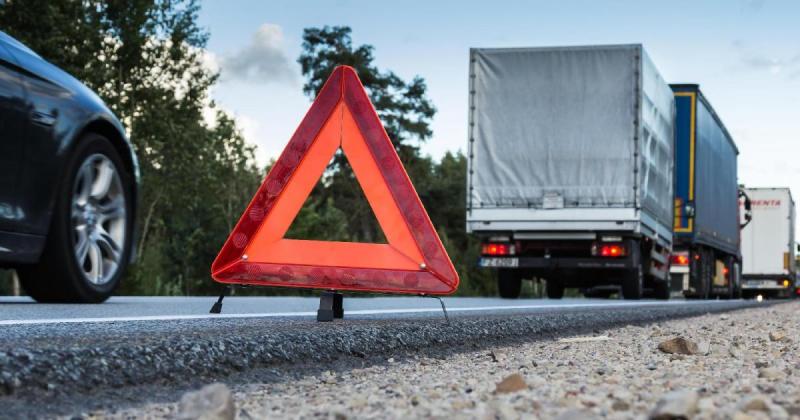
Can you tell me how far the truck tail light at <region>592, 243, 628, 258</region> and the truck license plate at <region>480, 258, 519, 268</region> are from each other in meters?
1.20

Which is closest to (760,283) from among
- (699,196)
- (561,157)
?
(699,196)

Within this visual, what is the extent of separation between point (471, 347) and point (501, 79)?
476 inches

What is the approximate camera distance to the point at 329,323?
532 cm

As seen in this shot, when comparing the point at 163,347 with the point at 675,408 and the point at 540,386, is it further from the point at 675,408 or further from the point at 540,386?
the point at 675,408

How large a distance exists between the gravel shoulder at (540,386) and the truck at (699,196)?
17.3 m

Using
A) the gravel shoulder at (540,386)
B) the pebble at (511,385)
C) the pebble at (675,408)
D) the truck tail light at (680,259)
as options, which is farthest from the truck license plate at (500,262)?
the pebble at (675,408)

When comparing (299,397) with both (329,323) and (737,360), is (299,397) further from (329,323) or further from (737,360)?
(737,360)

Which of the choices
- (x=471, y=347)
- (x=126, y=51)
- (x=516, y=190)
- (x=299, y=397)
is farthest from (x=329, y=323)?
(x=126, y=51)

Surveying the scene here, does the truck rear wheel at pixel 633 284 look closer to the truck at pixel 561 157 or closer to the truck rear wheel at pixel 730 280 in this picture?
the truck at pixel 561 157

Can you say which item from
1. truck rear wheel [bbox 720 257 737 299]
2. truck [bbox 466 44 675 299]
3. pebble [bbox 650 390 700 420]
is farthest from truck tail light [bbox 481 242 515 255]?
pebble [bbox 650 390 700 420]

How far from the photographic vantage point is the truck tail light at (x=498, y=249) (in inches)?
709

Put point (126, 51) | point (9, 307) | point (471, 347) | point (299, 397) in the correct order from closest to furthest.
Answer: point (299, 397) → point (471, 347) → point (9, 307) → point (126, 51)

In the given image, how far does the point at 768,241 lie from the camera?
40.2m

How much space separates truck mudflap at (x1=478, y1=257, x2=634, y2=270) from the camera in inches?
696
